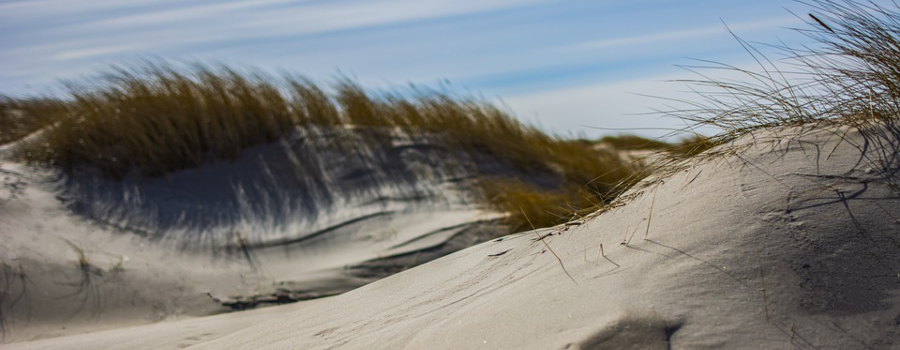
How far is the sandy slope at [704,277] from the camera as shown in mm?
1920

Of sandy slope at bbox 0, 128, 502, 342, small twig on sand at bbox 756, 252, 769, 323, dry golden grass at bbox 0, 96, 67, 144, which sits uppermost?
dry golden grass at bbox 0, 96, 67, 144

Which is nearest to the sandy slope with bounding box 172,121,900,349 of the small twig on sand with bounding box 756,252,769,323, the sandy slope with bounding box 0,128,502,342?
the small twig on sand with bounding box 756,252,769,323

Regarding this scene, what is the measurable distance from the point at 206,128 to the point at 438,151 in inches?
84.7

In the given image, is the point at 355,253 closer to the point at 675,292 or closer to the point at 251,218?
the point at 251,218

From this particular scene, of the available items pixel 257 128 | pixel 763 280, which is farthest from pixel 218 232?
pixel 763 280

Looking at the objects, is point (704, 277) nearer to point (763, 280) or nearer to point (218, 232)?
point (763, 280)

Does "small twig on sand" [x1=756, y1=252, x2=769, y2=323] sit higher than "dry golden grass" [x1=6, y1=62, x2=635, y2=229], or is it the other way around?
Result: "dry golden grass" [x1=6, y1=62, x2=635, y2=229]

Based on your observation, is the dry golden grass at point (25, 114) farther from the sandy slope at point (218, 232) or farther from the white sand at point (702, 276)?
the white sand at point (702, 276)

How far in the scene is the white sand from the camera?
1.92 m

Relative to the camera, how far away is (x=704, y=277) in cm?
207

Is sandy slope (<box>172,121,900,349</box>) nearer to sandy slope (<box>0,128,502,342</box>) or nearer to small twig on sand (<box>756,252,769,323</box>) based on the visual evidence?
small twig on sand (<box>756,252,769,323</box>)

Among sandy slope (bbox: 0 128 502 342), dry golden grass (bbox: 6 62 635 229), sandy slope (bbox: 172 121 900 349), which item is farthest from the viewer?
dry golden grass (bbox: 6 62 635 229)

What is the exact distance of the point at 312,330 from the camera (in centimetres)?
263

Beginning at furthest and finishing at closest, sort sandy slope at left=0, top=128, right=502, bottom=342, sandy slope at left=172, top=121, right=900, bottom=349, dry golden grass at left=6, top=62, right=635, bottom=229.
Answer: dry golden grass at left=6, top=62, right=635, bottom=229 < sandy slope at left=0, top=128, right=502, bottom=342 < sandy slope at left=172, top=121, right=900, bottom=349
